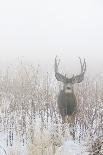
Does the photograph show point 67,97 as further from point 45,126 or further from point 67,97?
Answer: point 45,126

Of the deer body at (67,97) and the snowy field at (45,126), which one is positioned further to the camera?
the deer body at (67,97)

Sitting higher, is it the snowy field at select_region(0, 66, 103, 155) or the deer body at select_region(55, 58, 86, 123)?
the deer body at select_region(55, 58, 86, 123)

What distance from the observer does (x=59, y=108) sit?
8.30m

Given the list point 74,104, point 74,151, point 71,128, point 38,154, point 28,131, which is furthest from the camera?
point 74,104

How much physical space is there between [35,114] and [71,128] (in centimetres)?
107

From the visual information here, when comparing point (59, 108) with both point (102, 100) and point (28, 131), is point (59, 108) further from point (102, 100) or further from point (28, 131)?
point (28, 131)

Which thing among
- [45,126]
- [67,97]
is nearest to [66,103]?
[67,97]

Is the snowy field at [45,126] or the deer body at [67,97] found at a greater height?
the deer body at [67,97]

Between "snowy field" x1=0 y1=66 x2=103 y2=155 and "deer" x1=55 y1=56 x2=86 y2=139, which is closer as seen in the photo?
"snowy field" x1=0 y1=66 x2=103 y2=155

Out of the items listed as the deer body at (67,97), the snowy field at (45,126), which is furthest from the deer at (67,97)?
the snowy field at (45,126)

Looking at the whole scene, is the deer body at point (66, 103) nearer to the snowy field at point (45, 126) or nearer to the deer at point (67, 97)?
the deer at point (67, 97)

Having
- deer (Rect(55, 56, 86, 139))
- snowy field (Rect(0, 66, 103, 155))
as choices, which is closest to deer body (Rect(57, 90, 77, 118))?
deer (Rect(55, 56, 86, 139))

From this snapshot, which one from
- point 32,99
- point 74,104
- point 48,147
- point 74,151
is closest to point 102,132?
point 74,151

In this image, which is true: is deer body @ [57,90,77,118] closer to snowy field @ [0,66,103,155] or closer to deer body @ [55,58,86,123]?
deer body @ [55,58,86,123]
